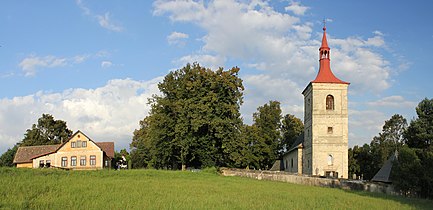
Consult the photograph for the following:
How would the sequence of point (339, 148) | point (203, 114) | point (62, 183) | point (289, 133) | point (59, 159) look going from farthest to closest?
point (289, 133) < point (59, 159) < point (339, 148) < point (203, 114) < point (62, 183)

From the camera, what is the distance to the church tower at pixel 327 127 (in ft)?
184

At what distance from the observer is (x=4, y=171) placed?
3042 cm

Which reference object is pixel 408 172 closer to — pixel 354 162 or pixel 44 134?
pixel 354 162

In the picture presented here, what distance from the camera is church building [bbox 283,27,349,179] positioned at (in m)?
56.0

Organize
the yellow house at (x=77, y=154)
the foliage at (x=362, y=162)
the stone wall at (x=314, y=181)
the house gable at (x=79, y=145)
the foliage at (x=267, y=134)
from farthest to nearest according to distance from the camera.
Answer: the foliage at (x=362, y=162) → the foliage at (x=267, y=134) → the house gable at (x=79, y=145) → the yellow house at (x=77, y=154) → the stone wall at (x=314, y=181)

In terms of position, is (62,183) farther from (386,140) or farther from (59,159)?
(386,140)

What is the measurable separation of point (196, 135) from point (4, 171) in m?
26.1

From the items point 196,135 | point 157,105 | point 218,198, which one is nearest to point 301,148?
point 196,135

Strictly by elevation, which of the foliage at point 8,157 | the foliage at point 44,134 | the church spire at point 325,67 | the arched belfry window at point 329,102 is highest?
the church spire at point 325,67

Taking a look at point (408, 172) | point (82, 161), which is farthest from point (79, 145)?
point (408, 172)

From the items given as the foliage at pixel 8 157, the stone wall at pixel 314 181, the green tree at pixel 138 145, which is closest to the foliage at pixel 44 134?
the foliage at pixel 8 157

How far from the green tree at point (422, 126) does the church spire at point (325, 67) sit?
40.4 ft

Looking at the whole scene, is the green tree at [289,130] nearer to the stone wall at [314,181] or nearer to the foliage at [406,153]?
the foliage at [406,153]

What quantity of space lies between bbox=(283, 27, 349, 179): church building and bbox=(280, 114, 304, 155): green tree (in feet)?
74.1
